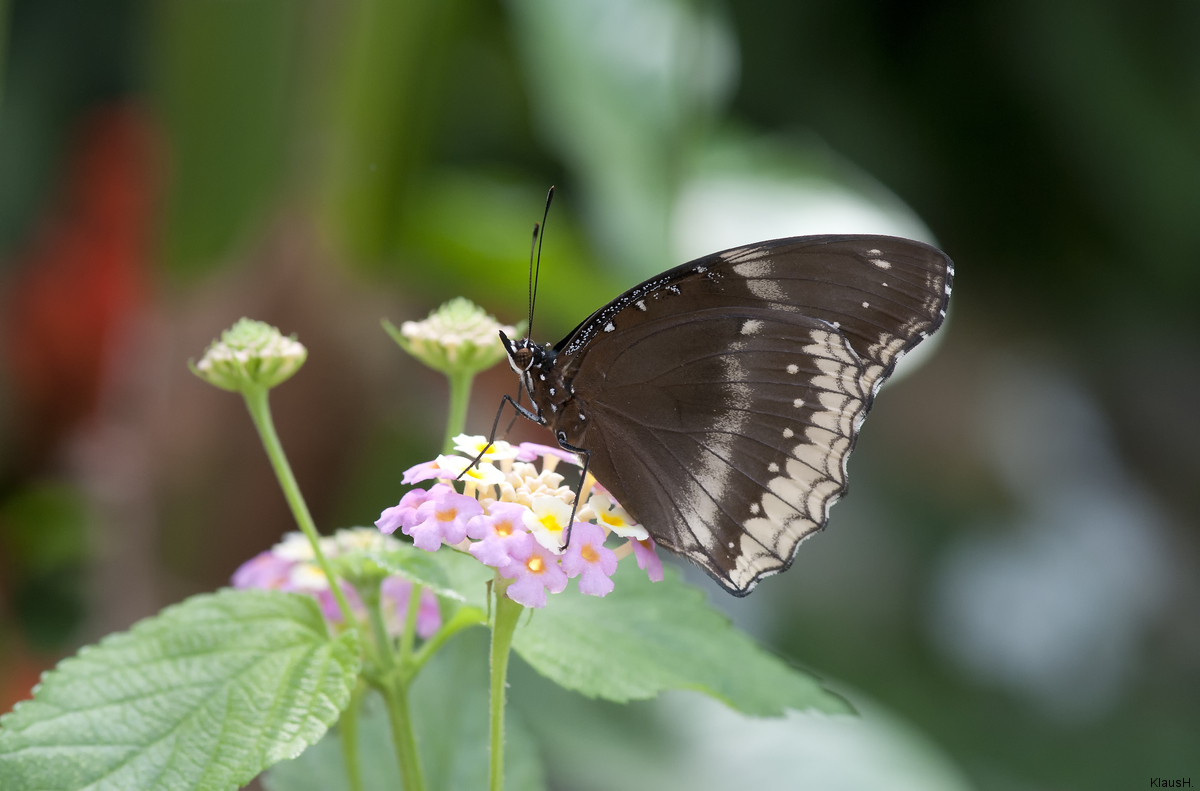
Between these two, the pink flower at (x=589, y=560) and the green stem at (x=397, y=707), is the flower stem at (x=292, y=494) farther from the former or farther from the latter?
the pink flower at (x=589, y=560)

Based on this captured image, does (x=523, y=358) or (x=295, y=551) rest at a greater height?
(x=523, y=358)

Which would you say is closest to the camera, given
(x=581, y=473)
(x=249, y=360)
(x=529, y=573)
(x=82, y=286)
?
(x=529, y=573)

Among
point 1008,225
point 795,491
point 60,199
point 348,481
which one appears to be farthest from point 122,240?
point 1008,225

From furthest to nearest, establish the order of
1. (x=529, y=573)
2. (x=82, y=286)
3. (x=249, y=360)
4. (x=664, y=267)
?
(x=82, y=286) → (x=664, y=267) → (x=249, y=360) → (x=529, y=573)

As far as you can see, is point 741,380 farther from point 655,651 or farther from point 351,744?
point 351,744

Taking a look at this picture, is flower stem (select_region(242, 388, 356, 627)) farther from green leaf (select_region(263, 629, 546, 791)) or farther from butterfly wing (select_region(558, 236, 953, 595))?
butterfly wing (select_region(558, 236, 953, 595))

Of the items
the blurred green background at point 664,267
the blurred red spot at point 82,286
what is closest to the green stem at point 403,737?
the blurred green background at point 664,267

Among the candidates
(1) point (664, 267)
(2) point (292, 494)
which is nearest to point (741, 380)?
(2) point (292, 494)
